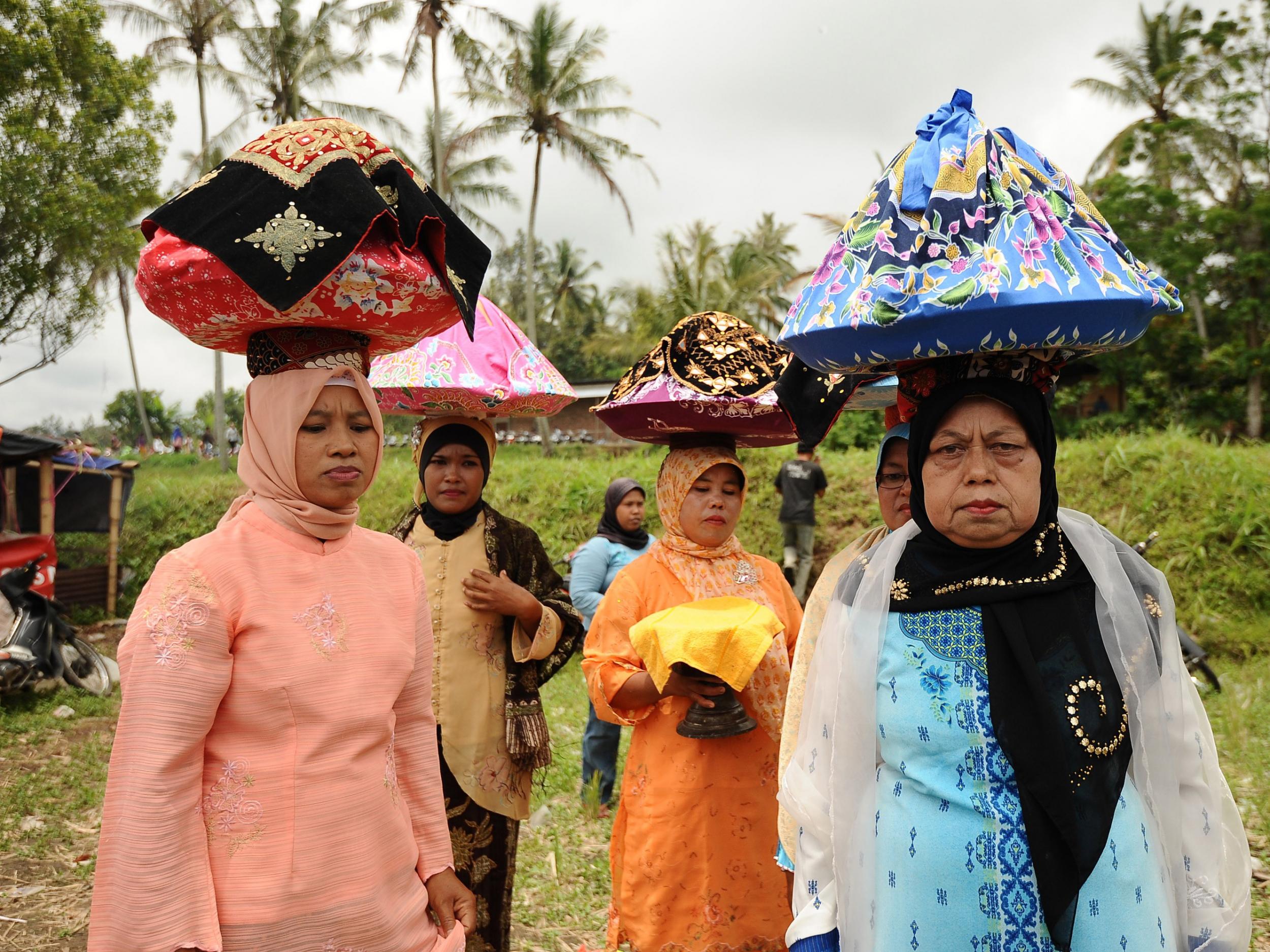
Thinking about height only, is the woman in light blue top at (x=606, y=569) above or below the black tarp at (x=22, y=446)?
below

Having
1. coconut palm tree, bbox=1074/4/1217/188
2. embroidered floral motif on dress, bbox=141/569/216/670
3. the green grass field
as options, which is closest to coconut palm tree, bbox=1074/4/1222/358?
coconut palm tree, bbox=1074/4/1217/188

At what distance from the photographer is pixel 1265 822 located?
491 cm

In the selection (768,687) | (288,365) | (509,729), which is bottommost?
(509,729)

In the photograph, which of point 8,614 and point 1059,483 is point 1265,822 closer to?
point 1059,483

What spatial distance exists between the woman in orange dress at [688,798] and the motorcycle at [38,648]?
728 cm

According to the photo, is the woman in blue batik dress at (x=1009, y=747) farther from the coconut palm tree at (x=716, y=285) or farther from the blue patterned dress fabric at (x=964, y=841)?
the coconut palm tree at (x=716, y=285)

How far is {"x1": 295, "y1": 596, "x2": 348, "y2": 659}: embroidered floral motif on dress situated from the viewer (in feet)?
6.28

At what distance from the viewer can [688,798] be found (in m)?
3.00

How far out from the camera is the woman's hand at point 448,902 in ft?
6.88

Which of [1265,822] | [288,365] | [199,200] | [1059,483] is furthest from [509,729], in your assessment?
[1059,483]

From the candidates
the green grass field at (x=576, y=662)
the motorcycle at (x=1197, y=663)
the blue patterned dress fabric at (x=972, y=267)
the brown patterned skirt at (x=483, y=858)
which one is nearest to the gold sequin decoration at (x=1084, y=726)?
the blue patterned dress fabric at (x=972, y=267)

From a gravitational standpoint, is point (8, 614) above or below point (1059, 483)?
below

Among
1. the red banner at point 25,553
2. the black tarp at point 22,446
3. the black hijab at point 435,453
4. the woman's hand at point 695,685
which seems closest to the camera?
the woman's hand at point 695,685

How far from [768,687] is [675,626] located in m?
0.50
